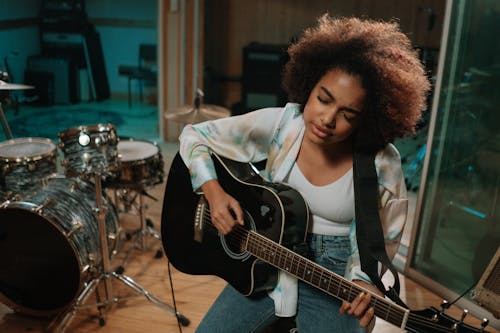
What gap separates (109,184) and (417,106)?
1.55 metres

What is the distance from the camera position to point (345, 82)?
4.19 ft

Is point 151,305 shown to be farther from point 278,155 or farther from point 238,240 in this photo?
point 278,155

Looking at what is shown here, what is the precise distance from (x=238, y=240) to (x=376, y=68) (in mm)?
601

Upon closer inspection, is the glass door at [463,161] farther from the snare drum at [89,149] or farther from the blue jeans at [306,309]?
the snare drum at [89,149]

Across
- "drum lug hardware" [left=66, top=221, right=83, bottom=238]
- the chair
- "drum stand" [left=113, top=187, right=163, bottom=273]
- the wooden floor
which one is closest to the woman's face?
the wooden floor

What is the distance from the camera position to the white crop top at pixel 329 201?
1.38m

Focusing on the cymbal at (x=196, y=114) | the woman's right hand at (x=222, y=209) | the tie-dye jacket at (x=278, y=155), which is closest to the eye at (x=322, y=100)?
the tie-dye jacket at (x=278, y=155)

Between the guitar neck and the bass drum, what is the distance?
0.93m

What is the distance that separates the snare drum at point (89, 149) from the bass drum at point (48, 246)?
13cm

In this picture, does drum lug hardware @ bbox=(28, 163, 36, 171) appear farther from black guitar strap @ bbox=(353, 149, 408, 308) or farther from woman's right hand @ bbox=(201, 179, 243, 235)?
black guitar strap @ bbox=(353, 149, 408, 308)

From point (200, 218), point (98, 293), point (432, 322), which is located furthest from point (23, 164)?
point (432, 322)

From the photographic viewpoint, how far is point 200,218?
1.54m

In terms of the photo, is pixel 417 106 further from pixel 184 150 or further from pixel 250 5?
pixel 250 5

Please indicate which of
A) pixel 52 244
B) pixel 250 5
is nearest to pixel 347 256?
pixel 52 244
